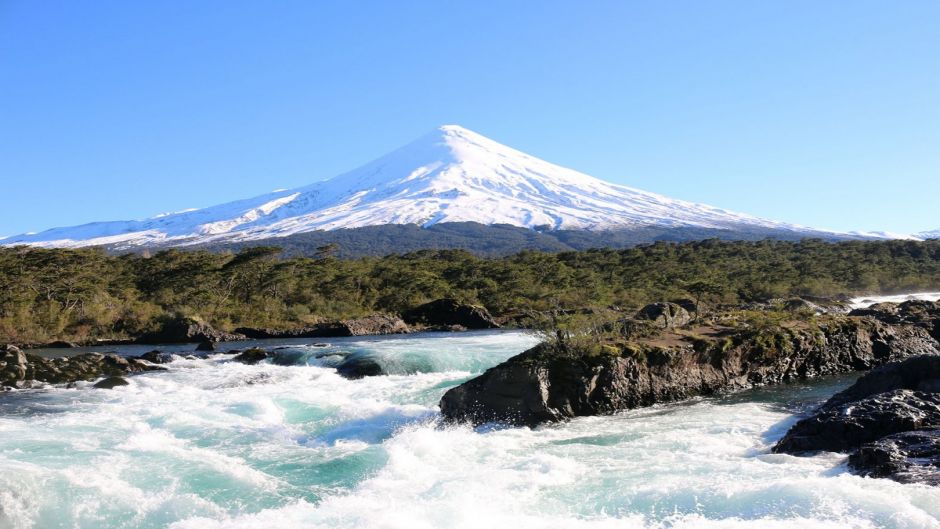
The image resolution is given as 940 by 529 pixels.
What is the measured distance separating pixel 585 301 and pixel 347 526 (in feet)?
111

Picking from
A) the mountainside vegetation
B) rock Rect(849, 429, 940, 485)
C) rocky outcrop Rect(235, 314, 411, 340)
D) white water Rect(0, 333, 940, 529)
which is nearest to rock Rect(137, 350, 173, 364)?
white water Rect(0, 333, 940, 529)

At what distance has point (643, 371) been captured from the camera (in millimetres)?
12977

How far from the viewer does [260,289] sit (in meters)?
38.9

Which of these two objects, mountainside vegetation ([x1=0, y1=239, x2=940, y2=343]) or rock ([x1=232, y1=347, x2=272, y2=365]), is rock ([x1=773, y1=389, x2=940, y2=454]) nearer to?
mountainside vegetation ([x1=0, y1=239, x2=940, y2=343])

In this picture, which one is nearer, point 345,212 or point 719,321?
point 719,321

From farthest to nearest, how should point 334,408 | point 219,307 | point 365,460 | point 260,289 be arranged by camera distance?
point 260,289, point 219,307, point 334,408, point 365,460

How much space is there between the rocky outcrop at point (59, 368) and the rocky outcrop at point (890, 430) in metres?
16.3

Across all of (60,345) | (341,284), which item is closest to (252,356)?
(60,345)

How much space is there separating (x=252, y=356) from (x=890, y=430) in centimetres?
1748

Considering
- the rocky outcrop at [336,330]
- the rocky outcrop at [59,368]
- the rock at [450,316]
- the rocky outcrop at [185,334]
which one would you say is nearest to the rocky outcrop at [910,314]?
the rock at [450,316]

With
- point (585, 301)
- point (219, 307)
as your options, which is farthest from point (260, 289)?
point (585, 301)

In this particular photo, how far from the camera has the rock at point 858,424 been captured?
29.0 ft

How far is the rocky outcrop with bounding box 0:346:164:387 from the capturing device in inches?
658

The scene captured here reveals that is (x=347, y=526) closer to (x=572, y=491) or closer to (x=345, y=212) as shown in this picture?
(x=572, y=491)
